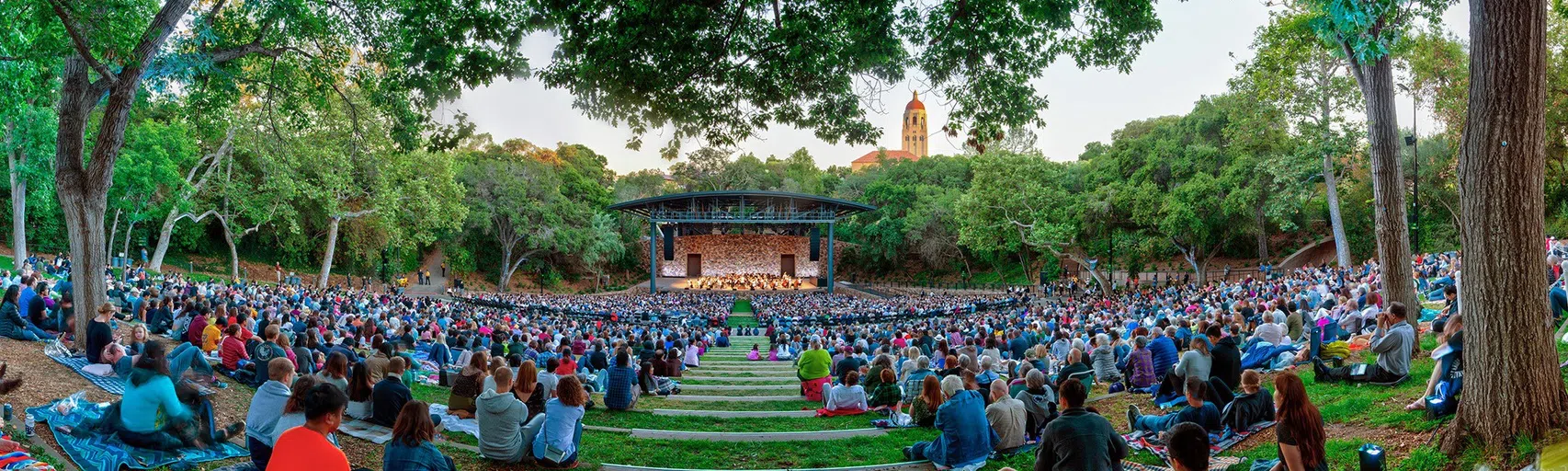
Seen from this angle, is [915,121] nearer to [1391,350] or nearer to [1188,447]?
[1391,350]

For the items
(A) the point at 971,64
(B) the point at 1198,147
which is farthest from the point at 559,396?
(B) the point at 1198,147

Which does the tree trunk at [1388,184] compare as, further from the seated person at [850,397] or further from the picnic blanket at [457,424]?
the picnic blanket at [457,424]

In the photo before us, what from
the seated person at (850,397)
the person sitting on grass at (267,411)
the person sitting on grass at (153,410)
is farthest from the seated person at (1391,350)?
the person sitting on grass at (153,410)

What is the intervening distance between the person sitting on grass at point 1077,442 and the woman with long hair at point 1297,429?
69 cm

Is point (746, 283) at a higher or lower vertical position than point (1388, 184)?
lower

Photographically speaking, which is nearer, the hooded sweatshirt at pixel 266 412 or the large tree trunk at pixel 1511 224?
the large tree trunk at pixel 1511 224

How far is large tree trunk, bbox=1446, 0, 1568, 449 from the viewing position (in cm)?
383

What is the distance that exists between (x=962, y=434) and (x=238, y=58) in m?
8.14

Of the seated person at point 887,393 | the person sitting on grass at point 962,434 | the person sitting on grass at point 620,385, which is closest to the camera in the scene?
the person sitting on grass at point 962,434

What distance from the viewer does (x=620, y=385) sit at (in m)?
7.46

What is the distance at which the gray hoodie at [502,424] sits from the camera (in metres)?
5.01

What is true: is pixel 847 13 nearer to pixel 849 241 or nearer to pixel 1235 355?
pixel 1235 355

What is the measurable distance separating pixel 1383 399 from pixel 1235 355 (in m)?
1.11

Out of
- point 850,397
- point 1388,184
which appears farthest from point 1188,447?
point 1388,184
